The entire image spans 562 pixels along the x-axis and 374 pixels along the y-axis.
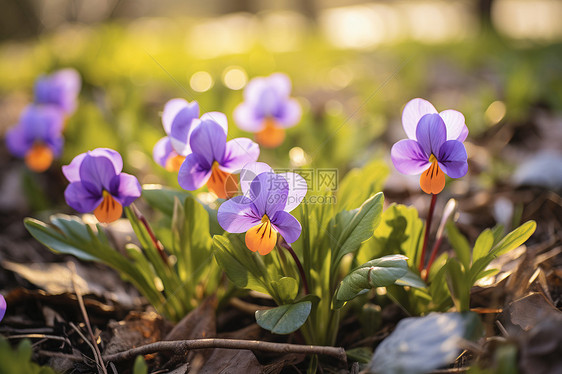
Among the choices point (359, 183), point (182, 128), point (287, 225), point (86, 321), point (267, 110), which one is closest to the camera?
point (287, 225)

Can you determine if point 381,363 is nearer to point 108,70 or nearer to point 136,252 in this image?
point 136,252

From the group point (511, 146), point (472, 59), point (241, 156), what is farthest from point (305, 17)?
point (241, 156)

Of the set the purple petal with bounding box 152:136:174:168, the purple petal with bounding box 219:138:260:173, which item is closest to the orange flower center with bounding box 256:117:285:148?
Result: the purple petal with bounding box 152:136:174:168

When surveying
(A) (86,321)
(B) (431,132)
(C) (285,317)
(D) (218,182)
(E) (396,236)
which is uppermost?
(B) (431,132)

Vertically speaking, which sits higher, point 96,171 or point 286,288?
point 96,171

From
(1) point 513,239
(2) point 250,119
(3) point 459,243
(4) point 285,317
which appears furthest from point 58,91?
(1) point 513,239

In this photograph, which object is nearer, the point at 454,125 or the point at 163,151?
the point at 454,125

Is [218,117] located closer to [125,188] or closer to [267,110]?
[125,188]
